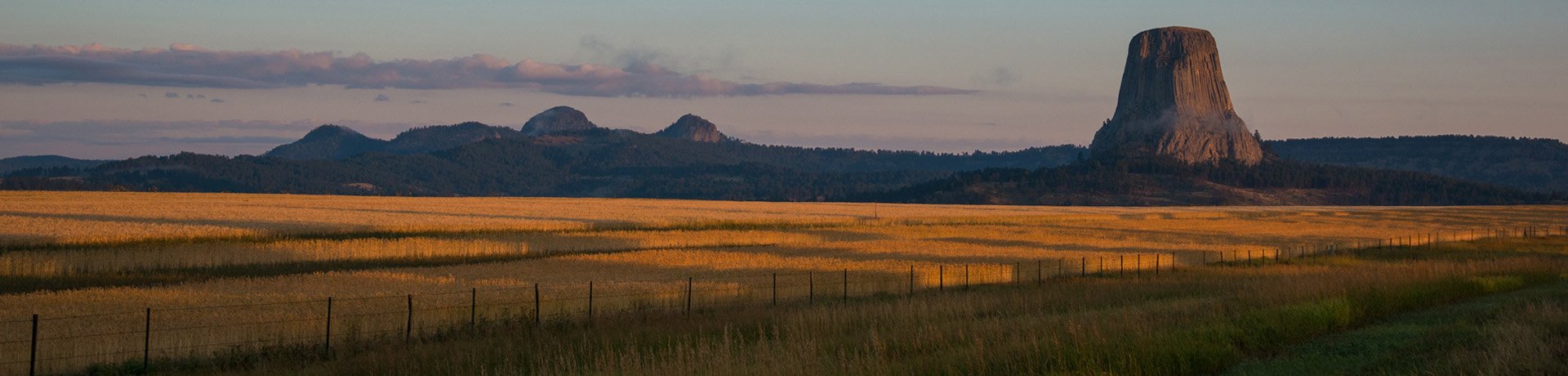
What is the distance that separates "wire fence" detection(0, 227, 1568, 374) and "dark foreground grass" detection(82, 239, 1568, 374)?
0.88 m

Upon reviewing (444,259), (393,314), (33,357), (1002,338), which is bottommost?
(444,259)

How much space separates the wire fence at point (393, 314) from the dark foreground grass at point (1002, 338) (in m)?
0.88

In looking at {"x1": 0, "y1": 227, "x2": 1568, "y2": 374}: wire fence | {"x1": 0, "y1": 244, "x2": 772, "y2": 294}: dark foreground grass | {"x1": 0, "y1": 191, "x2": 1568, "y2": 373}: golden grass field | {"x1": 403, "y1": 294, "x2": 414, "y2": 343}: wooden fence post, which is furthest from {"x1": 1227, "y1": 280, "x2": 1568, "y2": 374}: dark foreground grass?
{"x1": 0, "y1": 244, "x2": 772, "y2": 294}: dark foreground grass

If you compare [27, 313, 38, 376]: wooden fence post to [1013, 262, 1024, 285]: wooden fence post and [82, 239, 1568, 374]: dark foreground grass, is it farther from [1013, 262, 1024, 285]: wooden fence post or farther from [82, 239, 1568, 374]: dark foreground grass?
[1013, 262, 1024, 285]: wooden fence post

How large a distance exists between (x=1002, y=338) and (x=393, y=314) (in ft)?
40.8

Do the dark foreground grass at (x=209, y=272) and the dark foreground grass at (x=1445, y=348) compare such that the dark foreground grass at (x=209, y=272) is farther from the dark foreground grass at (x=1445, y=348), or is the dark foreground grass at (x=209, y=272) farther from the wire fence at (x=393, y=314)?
the dark foreground grass at (x=1445, y=348)

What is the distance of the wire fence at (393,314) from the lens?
18.5 meters

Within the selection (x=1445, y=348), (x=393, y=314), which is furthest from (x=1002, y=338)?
(x=393, y=314)

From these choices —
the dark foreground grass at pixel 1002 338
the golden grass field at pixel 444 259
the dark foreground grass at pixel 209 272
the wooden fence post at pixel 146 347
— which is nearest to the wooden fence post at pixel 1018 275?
the golden grass field at pixel 444 259

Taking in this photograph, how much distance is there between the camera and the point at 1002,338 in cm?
1789

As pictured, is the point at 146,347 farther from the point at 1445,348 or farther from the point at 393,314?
the point at 1445,348

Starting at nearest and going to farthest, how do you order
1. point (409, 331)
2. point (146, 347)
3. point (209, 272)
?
1. point (146, 347)
2. point (409, 331)
3. point (209, 272)

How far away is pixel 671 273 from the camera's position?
121ft

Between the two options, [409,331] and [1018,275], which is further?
[1018,275]
